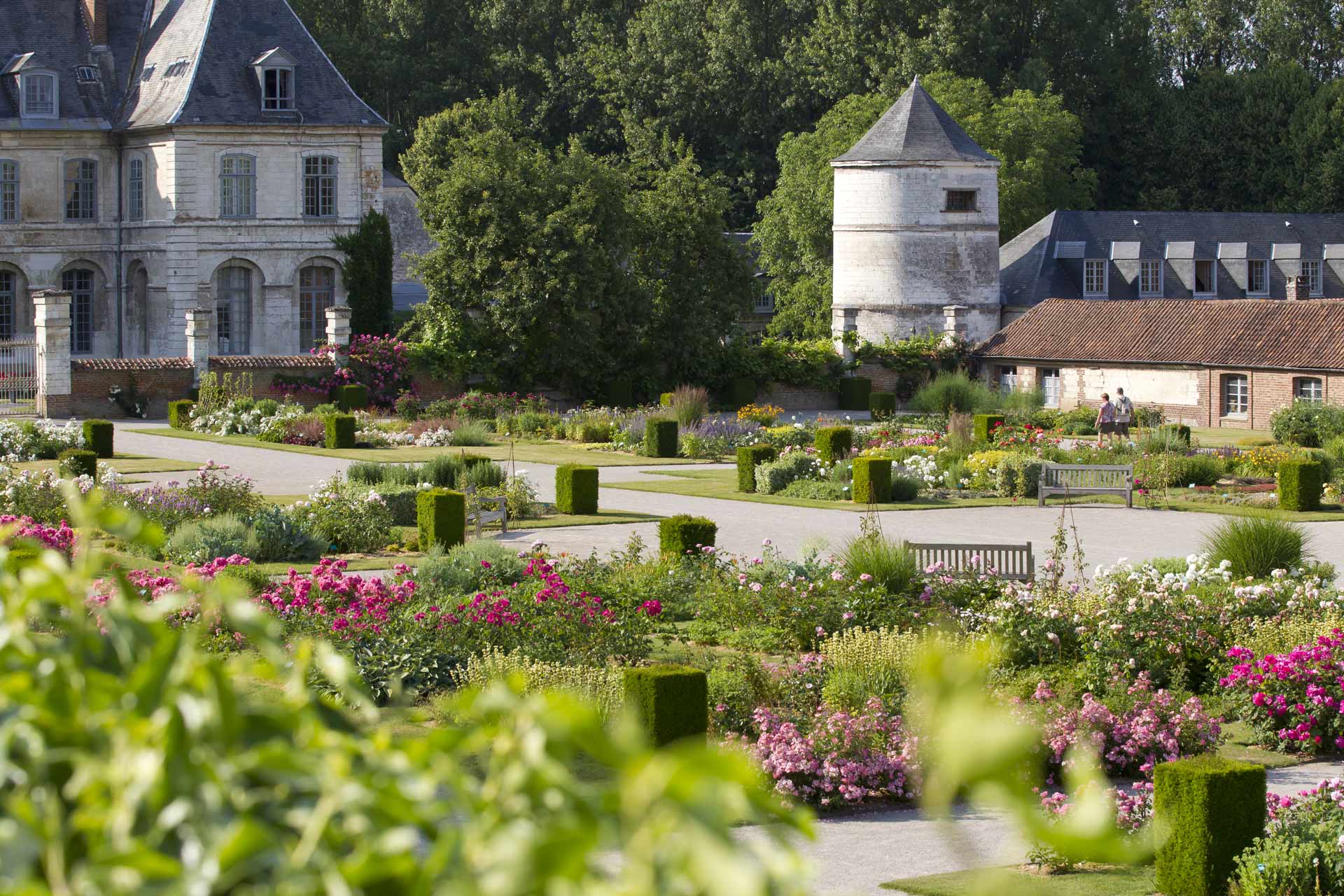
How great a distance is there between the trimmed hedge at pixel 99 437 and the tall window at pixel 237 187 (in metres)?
16.4

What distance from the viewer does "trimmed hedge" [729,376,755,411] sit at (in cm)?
4034

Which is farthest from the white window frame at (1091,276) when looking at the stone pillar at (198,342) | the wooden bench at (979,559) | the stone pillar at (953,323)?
the wooden bench at (979,559)

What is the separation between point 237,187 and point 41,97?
5097mm

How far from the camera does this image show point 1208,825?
7934 millimetres

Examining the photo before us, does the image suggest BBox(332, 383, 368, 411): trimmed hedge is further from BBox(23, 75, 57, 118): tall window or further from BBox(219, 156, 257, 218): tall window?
BBox(23, 75, 57, 118): tall window

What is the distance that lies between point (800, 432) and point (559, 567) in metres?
15.9

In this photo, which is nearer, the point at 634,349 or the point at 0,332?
the point at 634,349

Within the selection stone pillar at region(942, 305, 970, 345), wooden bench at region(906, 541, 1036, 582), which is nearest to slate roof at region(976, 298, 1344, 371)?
stone pillar at region(942, 305, 970, 345)

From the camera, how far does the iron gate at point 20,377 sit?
113 feet

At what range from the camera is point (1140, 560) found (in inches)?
671

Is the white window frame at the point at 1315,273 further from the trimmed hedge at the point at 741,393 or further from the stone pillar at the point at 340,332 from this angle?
the stone pillar at the point at 340,332

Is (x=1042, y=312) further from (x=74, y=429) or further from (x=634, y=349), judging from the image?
(x=74, y=429)

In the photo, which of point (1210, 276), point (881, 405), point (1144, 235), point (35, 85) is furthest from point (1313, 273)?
point (35, 85)

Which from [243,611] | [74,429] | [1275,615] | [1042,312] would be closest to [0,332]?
[74,429]
